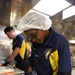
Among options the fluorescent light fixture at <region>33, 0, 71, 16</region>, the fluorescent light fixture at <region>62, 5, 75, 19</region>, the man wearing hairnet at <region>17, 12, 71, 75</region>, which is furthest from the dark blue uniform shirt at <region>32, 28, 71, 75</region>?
the fluorescent light fixture at <region>62, 5, 75, 19</region>

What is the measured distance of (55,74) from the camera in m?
1.24

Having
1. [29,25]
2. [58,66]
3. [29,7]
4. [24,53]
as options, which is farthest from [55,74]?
[29,7]

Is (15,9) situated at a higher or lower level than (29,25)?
higher

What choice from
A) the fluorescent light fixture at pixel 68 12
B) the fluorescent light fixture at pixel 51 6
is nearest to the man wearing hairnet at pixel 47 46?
the fluorescent light fixture at pixel 51 6

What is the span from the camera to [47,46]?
127cm

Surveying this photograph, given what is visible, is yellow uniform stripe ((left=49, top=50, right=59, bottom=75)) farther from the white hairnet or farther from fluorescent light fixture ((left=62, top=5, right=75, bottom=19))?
fluorescent light fixture ((left=62, top=5, right=75, bottom=19))

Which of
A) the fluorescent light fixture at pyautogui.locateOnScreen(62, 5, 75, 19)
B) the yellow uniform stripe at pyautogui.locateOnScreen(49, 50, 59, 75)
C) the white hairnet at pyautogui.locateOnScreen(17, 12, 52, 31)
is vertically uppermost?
the fluorescent light fixture at pyautogui.locateOnScreen(62, 5, 75, 19)

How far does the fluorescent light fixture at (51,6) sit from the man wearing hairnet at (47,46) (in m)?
1.00

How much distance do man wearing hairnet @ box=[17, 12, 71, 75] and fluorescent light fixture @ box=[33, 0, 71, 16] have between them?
100cm

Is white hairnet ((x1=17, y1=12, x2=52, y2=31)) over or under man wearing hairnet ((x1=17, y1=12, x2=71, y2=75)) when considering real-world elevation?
over

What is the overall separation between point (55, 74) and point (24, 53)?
3.54 feet

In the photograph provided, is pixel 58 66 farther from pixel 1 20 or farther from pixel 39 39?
pixel 1 20

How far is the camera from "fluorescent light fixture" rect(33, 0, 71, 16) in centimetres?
223

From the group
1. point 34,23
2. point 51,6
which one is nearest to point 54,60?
point 34,23
